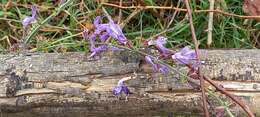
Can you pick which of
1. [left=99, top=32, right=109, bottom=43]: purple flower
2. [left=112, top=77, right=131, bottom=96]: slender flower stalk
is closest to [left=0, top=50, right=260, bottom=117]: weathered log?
[left=112, top=77, right=131, bottom=96]: slender flower stalk

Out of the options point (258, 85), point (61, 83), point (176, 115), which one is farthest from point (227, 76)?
point (61, 83)

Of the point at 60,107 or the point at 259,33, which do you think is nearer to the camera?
the point at 60,107

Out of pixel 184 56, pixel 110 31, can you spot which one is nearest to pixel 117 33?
pixel 110 31

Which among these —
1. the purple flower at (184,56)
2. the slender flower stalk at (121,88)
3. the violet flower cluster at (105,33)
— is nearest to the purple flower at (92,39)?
the violet flower cluster at (105,33)

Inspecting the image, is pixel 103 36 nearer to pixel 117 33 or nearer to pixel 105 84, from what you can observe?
pixel 117 33

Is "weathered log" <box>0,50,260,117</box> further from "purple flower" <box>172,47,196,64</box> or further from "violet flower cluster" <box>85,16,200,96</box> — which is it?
"purple flower" <box>172,47,196,64</box>

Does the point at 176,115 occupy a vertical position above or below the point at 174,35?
below

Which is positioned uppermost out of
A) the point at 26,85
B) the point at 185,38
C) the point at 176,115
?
the point at 185,38

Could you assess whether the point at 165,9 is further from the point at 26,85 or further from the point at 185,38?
the point at 26,85
